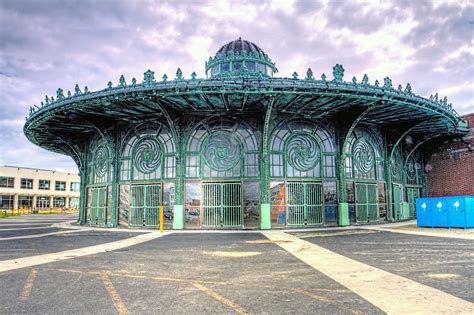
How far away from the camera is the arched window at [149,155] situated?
65.7 feet

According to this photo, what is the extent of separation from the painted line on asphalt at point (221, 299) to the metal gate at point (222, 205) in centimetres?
1277

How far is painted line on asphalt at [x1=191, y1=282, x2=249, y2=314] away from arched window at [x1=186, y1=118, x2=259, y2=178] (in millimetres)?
13338

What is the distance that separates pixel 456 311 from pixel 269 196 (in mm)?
14547

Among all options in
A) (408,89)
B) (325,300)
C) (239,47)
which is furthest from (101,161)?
(325,300)

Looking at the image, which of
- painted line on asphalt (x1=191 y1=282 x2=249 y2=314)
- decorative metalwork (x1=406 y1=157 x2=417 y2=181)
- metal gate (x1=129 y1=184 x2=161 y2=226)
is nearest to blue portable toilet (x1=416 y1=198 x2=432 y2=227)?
decorative metalwork (x1=406 y1=157 x2=417 y2=181)

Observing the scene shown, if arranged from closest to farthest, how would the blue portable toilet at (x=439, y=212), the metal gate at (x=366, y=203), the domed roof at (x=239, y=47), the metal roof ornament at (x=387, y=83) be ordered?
the metal roof ornament at (x=387, y=83) → the blue portable toilet at (x=439, y=212) → the metal gate at (x=366, y=203) → the domed roof at (x=239, y=47)

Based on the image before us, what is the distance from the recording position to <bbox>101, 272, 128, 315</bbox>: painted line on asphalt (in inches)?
188

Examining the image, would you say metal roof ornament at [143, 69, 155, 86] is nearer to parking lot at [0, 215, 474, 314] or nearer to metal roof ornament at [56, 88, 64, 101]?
metal roof ornament at [56, 88, 64, 101]

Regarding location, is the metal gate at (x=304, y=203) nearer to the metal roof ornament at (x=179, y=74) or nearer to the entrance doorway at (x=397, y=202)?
the entrance doorway at (x=397, y=202)

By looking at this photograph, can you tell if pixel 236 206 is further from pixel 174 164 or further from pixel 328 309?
pixel 328 309

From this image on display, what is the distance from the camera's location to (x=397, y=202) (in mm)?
24500

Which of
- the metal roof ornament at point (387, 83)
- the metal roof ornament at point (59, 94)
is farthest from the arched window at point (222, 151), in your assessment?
the metal roof ornament at point (387, 83)

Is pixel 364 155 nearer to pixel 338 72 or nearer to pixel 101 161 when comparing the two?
pixel 338 72

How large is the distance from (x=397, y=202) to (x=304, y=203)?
9.08 metres
